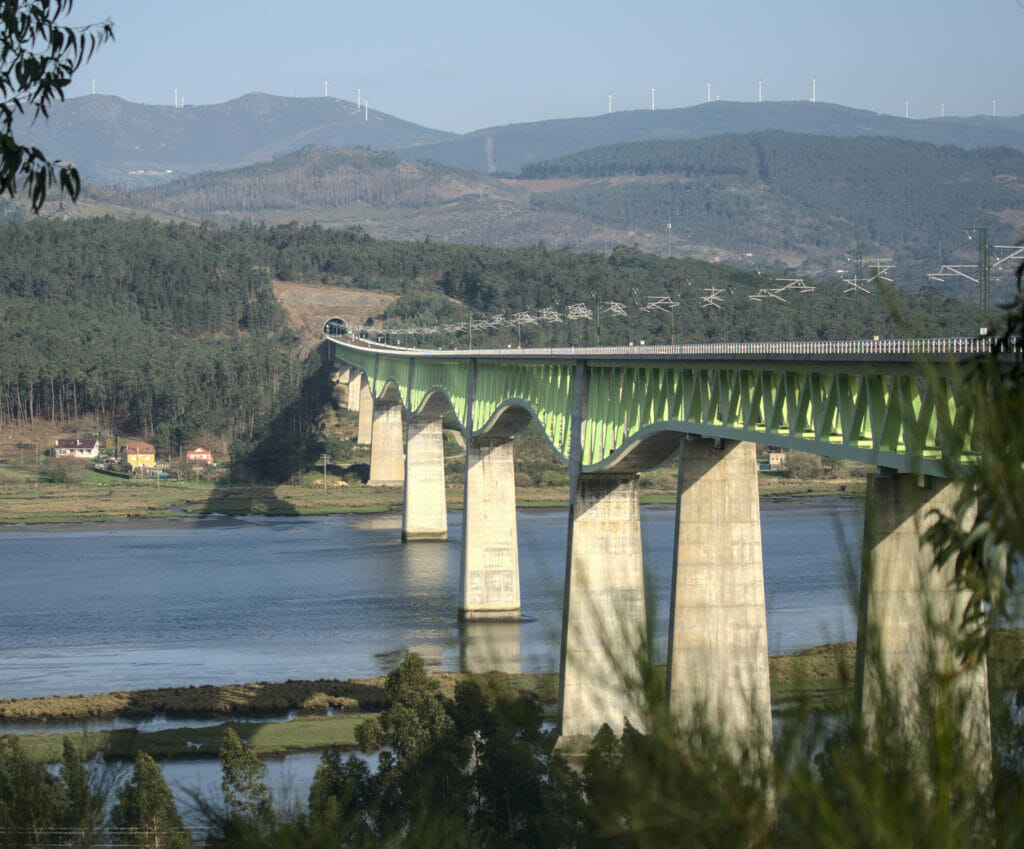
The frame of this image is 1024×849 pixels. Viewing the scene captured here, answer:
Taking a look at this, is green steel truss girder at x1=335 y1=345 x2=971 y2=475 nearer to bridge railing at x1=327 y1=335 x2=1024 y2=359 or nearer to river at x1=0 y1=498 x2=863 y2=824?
bridge railing at x1=327 y1=335 x2=1024 y2=359

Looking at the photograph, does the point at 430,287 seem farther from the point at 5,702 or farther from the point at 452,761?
the point at 452,761

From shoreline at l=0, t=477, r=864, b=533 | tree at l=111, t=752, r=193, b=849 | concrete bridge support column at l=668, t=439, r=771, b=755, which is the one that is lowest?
shoreline at l=0, t=477, r=864, b=533

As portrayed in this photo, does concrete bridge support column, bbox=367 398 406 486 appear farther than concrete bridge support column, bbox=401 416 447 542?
Yes

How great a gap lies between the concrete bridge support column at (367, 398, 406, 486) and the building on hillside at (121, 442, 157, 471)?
62.6ft

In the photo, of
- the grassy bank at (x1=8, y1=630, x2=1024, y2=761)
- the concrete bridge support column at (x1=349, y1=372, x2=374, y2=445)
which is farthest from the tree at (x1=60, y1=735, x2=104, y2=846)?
the concrete bridge support column at (x1=349, y1=372, x2=374, y2=445)

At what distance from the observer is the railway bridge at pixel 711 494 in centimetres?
609

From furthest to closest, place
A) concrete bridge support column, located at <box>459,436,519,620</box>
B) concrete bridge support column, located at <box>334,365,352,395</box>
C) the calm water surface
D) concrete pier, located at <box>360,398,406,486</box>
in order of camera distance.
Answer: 1. concrete bridge support column, located at <box>334,365,352,395</box>
2. concrete pier, located at <box>360,398,406,486</box>
3. concrete bridge support column, located at <box>459,436,519,620</box>
4. the calm water surface

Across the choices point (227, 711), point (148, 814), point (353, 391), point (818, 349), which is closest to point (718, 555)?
point (818, 349)

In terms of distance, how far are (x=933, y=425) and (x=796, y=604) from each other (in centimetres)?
2926

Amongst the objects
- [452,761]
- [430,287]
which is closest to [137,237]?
[430,287]

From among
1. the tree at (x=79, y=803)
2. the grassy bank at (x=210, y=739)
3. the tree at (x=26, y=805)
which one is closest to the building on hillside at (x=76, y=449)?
the grassy bank at (x=210, y=739)

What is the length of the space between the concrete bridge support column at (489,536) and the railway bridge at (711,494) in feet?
0.21

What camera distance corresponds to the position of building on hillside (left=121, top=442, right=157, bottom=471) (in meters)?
115

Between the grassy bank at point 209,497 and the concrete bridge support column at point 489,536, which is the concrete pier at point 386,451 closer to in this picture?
the grassy bank at point 209,497
